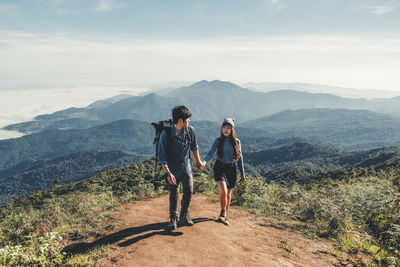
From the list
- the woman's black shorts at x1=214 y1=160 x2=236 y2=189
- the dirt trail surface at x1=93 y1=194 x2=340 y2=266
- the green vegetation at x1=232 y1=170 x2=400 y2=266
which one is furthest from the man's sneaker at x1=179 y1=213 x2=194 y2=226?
the green vegetation at x1=232 y1=170 x2=400 y2=266

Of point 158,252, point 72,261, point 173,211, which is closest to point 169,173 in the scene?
point 173,211

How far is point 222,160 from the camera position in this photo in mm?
6582

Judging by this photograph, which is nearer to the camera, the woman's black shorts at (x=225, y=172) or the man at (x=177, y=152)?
the man at (x=177, y=152)

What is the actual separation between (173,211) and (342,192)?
7.35 m

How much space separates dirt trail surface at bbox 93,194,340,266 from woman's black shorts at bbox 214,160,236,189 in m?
1.23

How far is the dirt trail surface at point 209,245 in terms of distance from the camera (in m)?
4.82

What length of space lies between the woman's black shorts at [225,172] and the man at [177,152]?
26.0 inches

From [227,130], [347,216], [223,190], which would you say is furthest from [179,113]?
[347,216]

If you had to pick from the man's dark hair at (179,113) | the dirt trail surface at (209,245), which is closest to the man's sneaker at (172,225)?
the dirt trail surface at (209,245)

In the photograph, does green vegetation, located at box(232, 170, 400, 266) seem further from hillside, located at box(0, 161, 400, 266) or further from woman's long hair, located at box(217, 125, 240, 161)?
woman's long hair, located at box(217, 125, 240, 161)

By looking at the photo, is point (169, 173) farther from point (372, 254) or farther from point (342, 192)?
point (342, 192)

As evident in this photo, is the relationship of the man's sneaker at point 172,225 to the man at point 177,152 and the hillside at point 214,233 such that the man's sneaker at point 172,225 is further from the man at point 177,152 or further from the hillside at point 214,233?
the hillside at point 214,233

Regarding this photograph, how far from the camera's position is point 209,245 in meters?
5.35

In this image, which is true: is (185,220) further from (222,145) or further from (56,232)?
(56,232)
